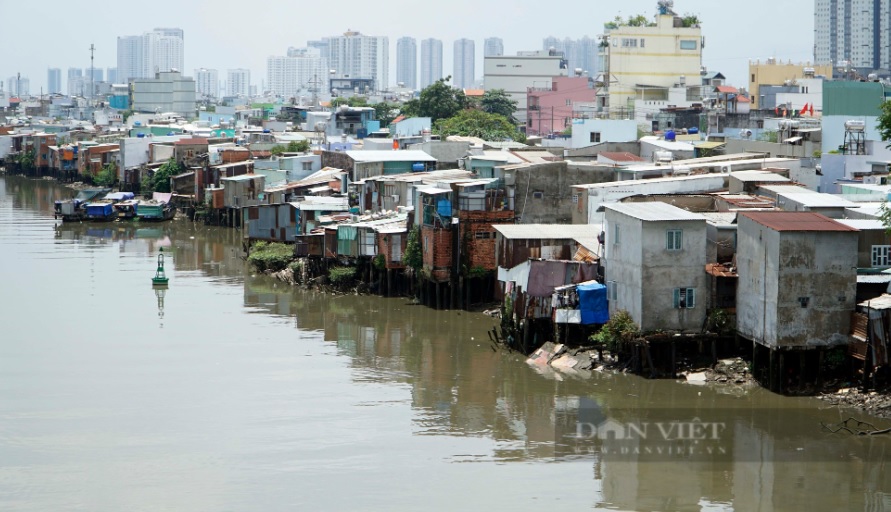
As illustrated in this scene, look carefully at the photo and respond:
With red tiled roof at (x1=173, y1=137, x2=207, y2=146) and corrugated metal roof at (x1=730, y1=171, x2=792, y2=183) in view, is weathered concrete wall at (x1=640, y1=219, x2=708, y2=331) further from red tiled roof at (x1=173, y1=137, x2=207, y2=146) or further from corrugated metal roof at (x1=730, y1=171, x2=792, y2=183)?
red tiled roof at (x1=173, y1=137, x2=207, y2=146)

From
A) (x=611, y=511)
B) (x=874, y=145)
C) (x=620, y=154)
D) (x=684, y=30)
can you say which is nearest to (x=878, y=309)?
(x=611, y=511)

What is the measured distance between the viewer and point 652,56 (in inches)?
2254

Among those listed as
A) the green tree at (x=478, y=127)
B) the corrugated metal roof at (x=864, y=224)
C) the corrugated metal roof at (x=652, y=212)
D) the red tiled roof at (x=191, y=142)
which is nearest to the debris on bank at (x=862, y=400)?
the corrugated metal roof at (x=864, y=224)

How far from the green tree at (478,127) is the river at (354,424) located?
25272 mm

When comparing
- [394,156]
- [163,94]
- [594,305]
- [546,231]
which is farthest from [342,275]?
[163,94]

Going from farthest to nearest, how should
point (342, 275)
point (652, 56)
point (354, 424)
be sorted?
point (652, 56)
point (342, 275)
point (354, 424)

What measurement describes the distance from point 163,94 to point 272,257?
237 feet

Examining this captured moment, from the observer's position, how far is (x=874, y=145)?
97.1 feet

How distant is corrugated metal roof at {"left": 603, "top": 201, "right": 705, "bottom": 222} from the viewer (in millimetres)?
19875

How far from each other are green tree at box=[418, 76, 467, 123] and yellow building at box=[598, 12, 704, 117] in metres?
8.17

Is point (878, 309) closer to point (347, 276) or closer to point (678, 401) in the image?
point (678, 401)

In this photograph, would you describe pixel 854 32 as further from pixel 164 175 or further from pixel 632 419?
pixel 632 419

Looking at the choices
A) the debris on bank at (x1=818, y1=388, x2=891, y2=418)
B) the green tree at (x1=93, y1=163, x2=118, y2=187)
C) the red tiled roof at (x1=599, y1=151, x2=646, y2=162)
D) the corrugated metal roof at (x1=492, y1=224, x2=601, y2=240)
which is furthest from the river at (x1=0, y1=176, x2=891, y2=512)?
the green tree at (x1=93, y1=163, x2=118, y2=187)

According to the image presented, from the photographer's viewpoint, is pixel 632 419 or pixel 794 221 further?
pixel 794 221
